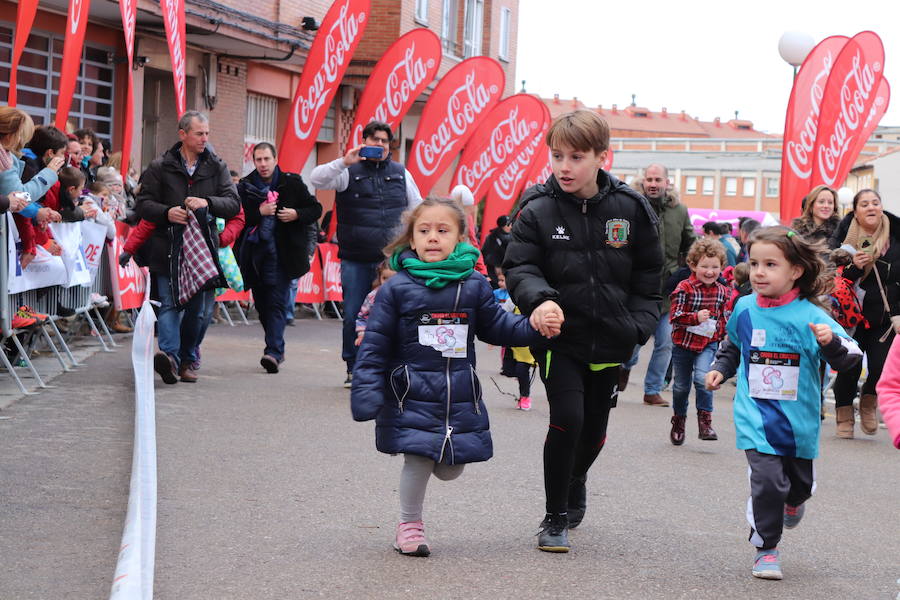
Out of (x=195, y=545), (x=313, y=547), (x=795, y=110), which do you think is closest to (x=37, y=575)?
(x=195, y=545)

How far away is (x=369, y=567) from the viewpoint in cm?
535

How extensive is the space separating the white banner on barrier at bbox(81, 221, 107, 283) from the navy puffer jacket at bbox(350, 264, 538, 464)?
23.3 ft

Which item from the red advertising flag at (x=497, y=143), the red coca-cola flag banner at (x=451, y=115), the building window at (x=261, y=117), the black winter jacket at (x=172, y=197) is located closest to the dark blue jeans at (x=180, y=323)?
the black winter jacket at (x=172, y=197)

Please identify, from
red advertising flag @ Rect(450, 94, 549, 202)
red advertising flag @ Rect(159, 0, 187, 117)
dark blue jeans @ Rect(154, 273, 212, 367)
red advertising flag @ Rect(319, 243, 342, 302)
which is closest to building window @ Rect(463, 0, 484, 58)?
red advertising flag @ Rect(450, 94, 549, 202)

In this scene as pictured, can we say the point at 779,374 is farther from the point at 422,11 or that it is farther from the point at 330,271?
the point at 422,11

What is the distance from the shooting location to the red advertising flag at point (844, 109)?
15.3 metres

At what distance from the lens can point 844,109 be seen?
15430 millimetres

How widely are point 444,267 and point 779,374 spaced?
4.77ft

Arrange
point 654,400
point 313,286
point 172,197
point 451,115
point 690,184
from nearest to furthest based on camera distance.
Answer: point 172,197
point 654,400
point 313,286
point 451,115
point 690,184

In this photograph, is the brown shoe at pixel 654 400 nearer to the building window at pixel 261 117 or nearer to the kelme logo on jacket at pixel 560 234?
the kelme logo on jacket at pixel 560 234

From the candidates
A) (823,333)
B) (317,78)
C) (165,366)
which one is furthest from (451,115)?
(823,333)

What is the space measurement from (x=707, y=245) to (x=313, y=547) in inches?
191

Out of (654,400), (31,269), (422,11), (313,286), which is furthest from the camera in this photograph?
(422,11)

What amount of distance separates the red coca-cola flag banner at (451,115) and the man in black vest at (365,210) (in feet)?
28.6
